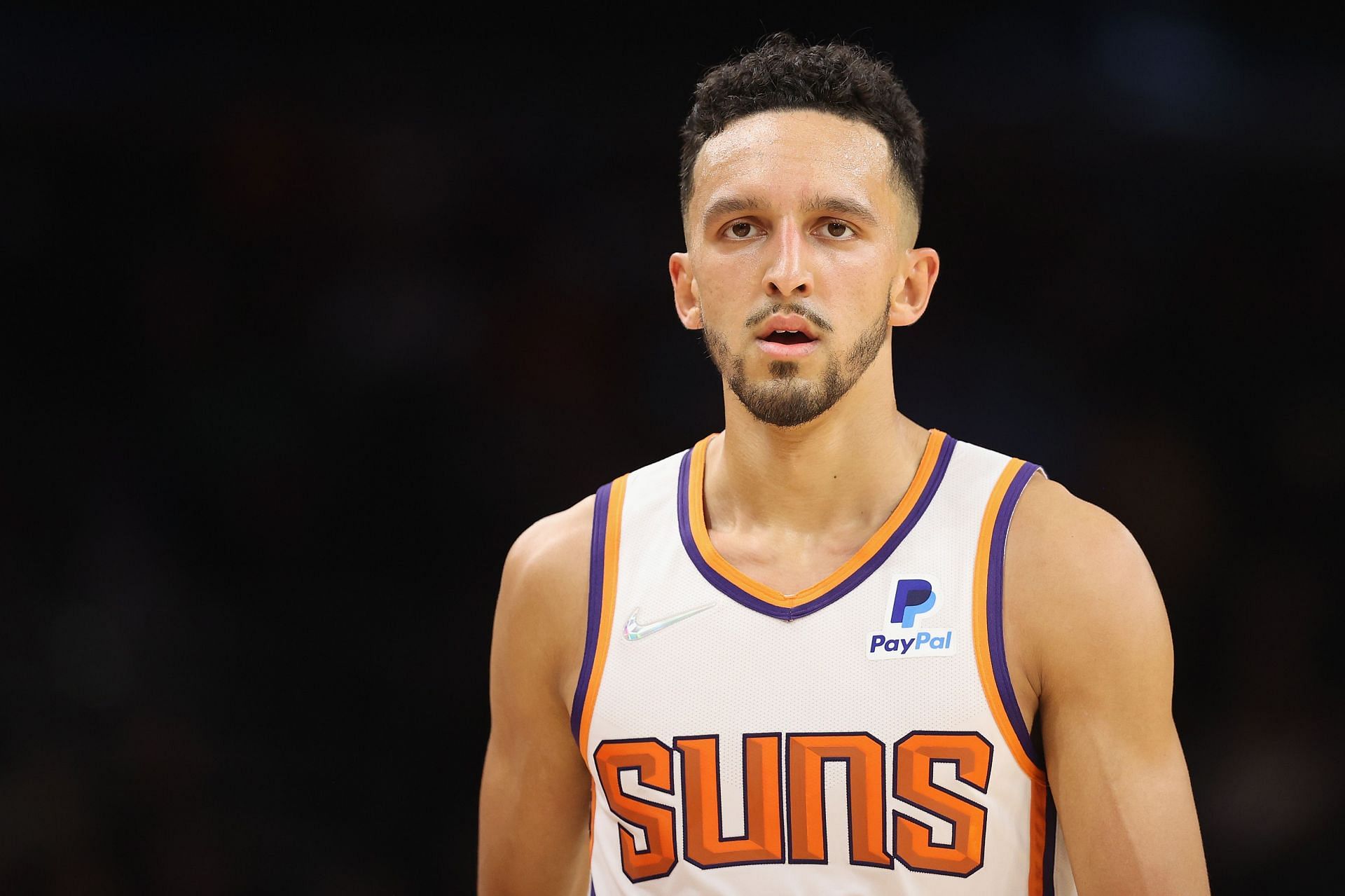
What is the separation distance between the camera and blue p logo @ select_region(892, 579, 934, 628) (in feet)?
7.18

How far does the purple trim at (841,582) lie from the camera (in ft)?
7.37

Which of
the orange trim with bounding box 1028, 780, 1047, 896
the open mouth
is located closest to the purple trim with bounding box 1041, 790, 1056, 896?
the orange trim with bounding box 1028, 780, 1047, 896

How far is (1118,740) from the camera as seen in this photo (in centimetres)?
205

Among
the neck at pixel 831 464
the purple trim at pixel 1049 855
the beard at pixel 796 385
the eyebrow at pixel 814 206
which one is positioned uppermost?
the eyebrow at pixel 814 206

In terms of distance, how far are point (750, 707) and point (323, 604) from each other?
225 centimetres

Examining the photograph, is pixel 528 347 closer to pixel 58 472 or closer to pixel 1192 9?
pixel 58 472

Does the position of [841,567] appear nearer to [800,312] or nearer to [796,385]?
[796,385]

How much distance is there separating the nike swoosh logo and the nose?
0.54 meters

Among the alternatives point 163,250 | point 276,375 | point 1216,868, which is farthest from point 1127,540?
point 163,250

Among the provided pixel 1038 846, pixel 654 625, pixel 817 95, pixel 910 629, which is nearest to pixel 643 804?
pixel 654 625

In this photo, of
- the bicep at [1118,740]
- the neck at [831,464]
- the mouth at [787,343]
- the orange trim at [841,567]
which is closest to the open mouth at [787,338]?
the mouth at [787,343]

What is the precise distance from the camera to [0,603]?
4.13m

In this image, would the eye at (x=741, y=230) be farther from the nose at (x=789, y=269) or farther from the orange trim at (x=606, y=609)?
the orange trim at (x=606, y=609)

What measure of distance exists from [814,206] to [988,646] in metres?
0.76
